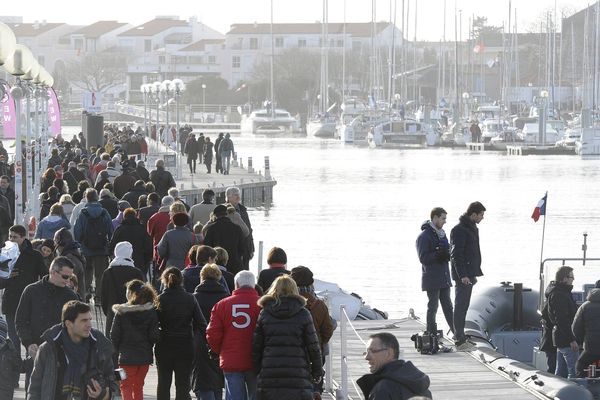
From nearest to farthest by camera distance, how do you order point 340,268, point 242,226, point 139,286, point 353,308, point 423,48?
point 139,286
point 242,226
point 353,308
point 340,268
point 423,48

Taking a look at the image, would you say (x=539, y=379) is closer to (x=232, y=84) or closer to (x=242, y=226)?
(x=242, y=226)

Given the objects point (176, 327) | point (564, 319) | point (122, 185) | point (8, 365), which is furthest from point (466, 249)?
point (122, 185)

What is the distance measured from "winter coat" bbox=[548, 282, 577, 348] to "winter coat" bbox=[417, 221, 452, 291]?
3.99 ft

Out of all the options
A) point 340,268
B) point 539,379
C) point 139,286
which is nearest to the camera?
point 139,286

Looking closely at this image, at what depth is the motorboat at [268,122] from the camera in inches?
5704

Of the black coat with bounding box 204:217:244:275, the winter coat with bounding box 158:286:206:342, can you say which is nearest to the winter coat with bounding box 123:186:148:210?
the black coat with bounding box 204:217:244:275

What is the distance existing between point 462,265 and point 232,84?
17046cm

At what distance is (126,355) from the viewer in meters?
12.6

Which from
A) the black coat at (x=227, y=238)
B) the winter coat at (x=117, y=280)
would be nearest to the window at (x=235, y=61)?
the black coat at (x=227, y=238)

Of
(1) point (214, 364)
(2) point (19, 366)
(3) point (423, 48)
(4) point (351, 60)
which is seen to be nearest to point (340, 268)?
(1) point (214, 364)

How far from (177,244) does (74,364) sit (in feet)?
23.7

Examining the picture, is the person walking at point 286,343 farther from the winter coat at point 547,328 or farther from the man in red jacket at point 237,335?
the winter coat at point 547,328

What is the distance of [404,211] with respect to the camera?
2427 inches

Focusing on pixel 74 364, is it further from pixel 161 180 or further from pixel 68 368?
pixel 161 180
